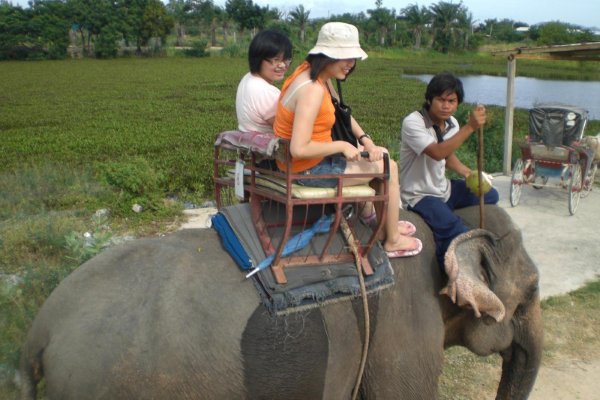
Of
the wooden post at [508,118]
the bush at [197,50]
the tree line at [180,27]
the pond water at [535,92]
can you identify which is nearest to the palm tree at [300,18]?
the tree line at [180,27]

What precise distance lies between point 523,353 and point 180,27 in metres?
76.7

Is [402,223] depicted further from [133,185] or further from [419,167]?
[133,185]

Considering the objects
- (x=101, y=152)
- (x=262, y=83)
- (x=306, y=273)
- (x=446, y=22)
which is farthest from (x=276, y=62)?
(x=446, y=22)

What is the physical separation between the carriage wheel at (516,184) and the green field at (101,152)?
1.82 metres

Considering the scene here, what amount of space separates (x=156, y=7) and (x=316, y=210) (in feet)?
190

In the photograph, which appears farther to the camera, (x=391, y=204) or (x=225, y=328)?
(x=391, y=204)

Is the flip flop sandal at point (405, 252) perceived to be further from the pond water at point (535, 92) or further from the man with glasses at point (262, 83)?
the pond water at point (535, 92)

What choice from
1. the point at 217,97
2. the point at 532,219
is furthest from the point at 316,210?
the point at 217,97

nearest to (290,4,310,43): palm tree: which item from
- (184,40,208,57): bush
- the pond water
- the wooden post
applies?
(184,40,208,57): bush

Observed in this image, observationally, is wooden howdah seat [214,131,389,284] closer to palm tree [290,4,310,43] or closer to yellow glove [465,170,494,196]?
yellow glove [465,170,494,196]

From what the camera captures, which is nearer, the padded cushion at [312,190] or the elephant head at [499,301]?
the padded cushion at [312,190]

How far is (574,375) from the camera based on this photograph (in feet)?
15.0

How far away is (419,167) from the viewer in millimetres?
3559

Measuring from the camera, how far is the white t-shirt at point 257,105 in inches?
130
